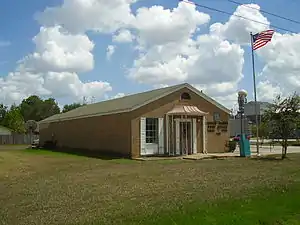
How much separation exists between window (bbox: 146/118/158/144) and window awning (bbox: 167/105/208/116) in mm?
1083

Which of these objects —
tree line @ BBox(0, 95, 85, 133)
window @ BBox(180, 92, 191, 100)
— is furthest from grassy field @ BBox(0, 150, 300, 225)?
tree line @ BBox(0, 95, 85, 133)

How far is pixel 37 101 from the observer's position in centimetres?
10994

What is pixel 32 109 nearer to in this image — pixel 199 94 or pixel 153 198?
pixel 199 94

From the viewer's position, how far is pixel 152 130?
26562 millimetres

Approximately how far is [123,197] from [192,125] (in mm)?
17271

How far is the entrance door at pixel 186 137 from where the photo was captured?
2728cm

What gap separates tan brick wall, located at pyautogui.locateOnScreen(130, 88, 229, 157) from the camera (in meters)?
25.7

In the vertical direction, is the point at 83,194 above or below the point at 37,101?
below

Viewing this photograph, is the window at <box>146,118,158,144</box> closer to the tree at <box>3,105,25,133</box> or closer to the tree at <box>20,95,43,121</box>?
the tree at <box>3,105,25,133</box>

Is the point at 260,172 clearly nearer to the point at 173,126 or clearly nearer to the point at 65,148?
the point at 173,126

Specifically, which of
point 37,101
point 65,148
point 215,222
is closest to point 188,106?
point 65,148

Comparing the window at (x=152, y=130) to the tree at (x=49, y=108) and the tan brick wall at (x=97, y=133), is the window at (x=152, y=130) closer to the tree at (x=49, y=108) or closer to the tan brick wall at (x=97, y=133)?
the tan brick wall at (x=97, y=133)

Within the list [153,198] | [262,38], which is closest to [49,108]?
[262,38]

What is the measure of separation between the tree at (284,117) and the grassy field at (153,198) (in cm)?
711
